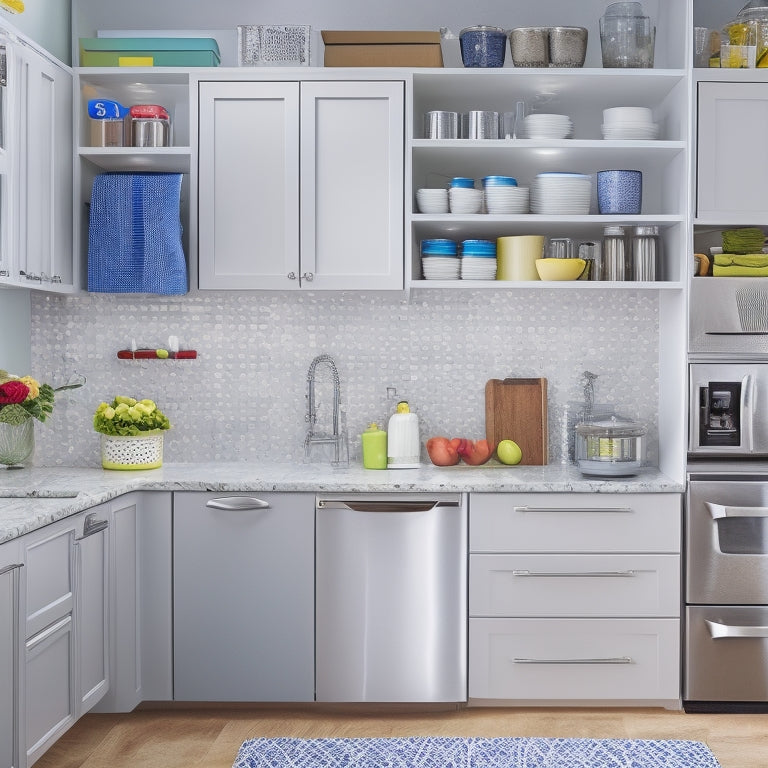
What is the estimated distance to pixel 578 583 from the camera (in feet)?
10.5

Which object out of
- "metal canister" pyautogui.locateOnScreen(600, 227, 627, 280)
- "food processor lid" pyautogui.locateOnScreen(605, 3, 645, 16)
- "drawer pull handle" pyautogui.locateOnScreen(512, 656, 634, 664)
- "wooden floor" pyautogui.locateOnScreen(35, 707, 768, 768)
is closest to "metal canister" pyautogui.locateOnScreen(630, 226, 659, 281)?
"metal canister" pyautogui.locateOnScreen(600, 227, 627, 280)

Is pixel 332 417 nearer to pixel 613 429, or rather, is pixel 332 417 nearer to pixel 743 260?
pixel 613 429

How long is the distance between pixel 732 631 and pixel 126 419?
2.27m

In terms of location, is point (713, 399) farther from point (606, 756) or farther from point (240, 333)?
point (240, 333)

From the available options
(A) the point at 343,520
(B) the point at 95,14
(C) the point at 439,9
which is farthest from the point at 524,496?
(B) the point at 95,14

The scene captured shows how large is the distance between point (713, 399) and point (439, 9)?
1.89 meters

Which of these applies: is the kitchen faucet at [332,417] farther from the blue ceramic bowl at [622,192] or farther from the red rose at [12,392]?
the blue ceramic bowl at [622,192]

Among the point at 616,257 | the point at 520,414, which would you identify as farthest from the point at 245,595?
the point at 616,257

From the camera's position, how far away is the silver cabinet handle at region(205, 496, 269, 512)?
10.4 ft

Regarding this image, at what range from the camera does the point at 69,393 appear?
376cm

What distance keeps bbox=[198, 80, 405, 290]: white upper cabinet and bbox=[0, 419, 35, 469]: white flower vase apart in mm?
913

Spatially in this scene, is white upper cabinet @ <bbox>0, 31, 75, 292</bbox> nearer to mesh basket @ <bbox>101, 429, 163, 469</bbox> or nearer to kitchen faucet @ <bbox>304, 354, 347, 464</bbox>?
mesh basket @ <bbox>101, 429, 163, 469</bbox>

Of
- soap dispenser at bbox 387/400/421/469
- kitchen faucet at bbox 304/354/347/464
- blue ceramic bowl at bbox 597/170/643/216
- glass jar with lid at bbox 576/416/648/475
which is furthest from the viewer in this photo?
kitchen faucet at bbox 304/354/347/464

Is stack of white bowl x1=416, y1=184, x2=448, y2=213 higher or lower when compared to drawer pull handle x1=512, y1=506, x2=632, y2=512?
higher
